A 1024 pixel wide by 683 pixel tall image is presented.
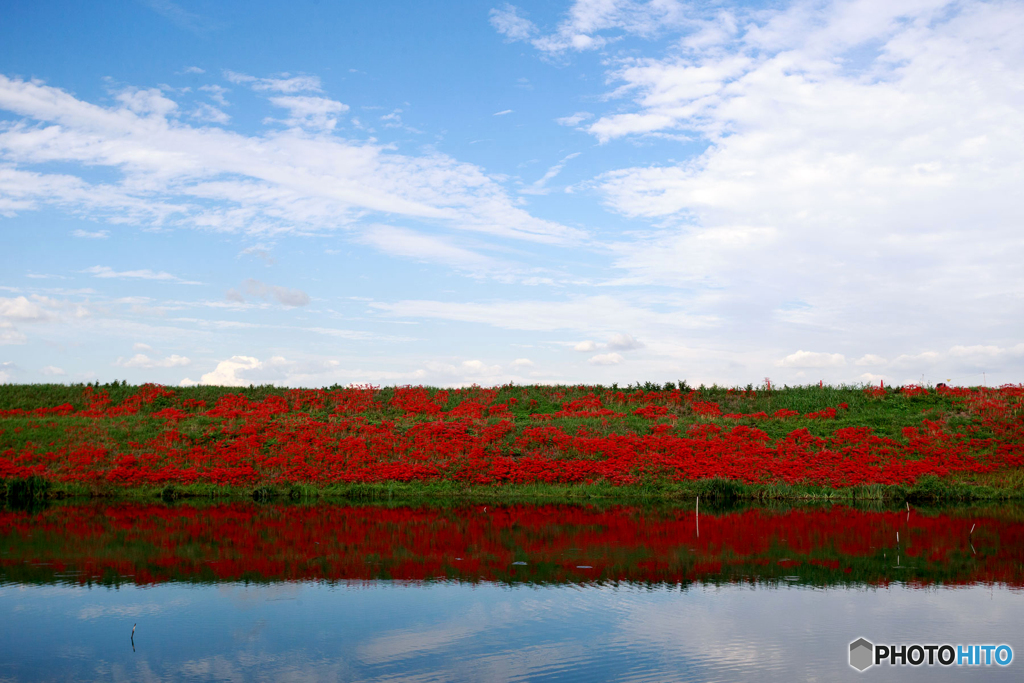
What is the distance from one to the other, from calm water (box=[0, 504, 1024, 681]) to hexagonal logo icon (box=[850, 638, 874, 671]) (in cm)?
18

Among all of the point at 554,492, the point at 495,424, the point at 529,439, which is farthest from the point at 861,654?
the point at 495,424

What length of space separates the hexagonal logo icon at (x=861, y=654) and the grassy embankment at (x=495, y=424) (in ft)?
51.3

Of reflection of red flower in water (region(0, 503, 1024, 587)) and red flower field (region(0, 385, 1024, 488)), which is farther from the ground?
red flower field (region(0, 385, 1024, 488))

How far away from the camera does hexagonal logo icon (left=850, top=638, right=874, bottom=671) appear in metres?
8.77

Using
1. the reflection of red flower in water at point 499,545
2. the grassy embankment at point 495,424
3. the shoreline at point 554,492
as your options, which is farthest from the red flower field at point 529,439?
the reflection of red flower in water at point 499,545

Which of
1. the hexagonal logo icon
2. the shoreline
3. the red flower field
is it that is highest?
the red flower field

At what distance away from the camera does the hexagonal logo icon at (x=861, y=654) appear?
8772mm

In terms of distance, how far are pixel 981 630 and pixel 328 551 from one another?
11.7m

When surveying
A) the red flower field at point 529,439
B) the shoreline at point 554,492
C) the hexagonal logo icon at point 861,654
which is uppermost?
the red flower field at point 529,439

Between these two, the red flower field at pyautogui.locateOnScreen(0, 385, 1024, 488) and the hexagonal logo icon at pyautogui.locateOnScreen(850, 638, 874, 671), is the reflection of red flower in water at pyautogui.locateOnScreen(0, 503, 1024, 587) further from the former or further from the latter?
the red flower field at pyautogui.locateOnScreen(0, 385, 1024, 488)

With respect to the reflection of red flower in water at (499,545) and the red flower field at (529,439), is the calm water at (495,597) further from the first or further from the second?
the red flower field at (529,439)

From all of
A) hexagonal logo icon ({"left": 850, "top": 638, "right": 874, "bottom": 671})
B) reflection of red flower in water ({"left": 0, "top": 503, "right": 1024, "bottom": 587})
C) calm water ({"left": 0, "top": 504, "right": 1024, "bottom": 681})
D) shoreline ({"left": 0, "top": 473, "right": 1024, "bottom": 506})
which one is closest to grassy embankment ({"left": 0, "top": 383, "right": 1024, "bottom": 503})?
shoreline ({"left": 0, "top": 473, "right": 1024, "bottom": 506})

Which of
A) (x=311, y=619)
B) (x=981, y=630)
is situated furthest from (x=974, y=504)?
(x=311, y=619)

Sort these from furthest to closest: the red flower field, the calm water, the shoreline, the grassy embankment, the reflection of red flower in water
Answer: the red flower field, the grassy embankment, the shoreline, the reflection of red flower in water, the calm water
